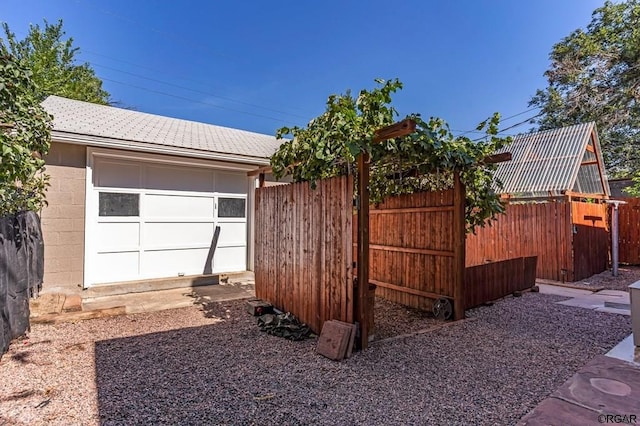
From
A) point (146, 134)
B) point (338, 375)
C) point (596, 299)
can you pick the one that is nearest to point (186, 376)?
point (338, 375)

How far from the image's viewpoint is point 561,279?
7.98 metres

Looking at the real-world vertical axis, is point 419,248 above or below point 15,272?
above

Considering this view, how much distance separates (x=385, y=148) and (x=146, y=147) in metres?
4.44

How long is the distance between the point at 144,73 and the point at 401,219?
64.4 feet

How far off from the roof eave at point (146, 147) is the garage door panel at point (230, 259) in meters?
1.95

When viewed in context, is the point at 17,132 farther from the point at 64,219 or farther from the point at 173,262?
the point at 173,262

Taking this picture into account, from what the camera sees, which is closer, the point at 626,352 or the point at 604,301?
the point at 626,352

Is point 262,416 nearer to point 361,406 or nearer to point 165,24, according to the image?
point 361,406

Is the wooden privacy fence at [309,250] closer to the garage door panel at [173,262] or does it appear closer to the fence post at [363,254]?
the fence post at [363,254]

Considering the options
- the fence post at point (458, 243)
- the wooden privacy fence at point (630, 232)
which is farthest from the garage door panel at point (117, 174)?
the wooden privacy fence at point (630, 232)

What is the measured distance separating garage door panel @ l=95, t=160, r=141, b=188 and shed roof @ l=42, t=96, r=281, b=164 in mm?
500

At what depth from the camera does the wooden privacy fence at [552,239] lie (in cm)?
794

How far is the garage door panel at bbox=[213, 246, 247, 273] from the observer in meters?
7.39

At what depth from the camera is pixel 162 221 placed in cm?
670
